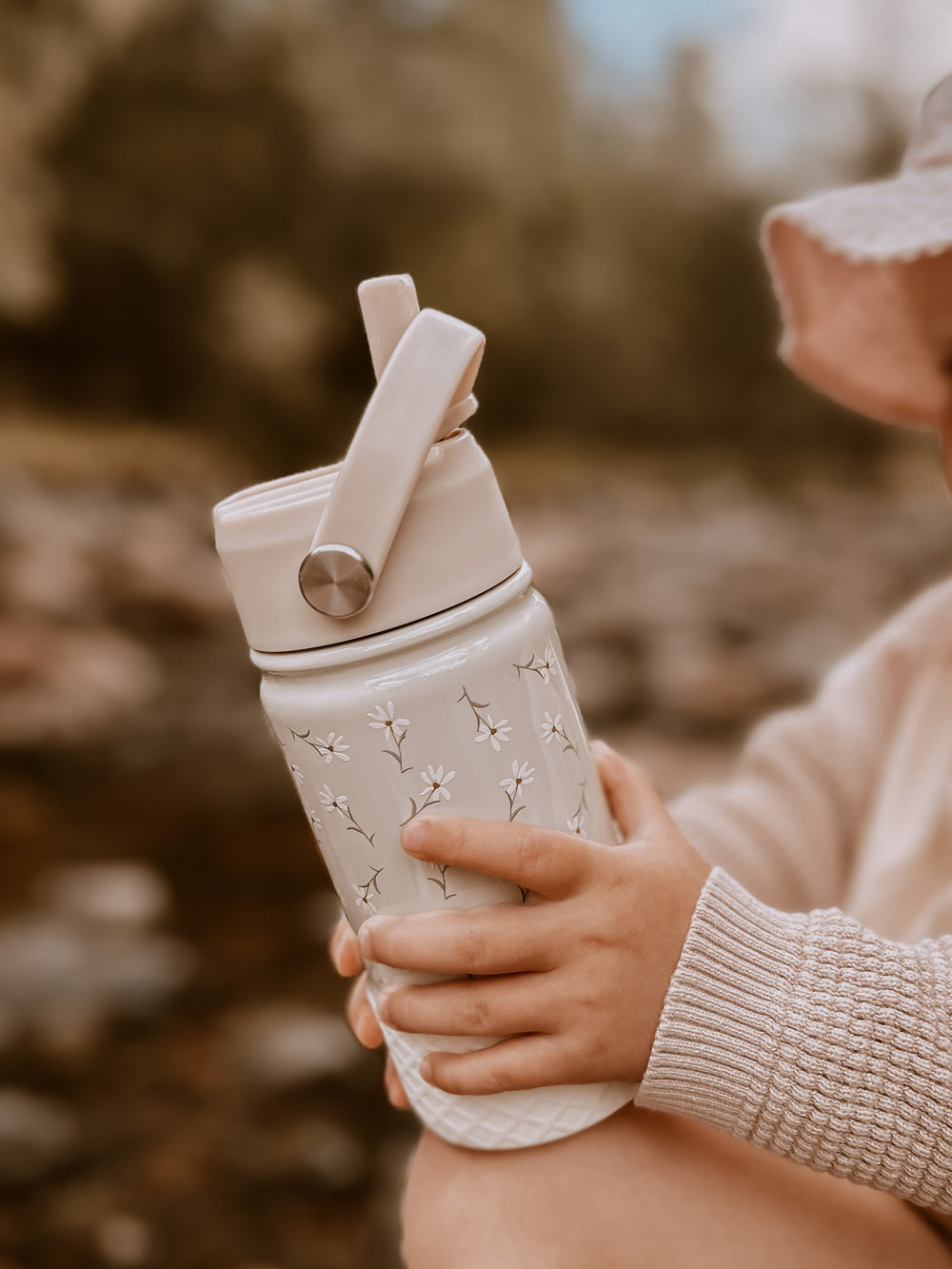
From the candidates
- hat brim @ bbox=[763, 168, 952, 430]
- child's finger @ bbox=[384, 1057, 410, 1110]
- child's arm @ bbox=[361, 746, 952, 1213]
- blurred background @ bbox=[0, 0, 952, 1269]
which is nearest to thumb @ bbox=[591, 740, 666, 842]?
child's arm @ bbox=[361, 746, 952, 1213]

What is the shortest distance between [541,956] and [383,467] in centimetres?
16

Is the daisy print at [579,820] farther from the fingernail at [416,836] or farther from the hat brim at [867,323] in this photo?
the hat brim at [867,323]

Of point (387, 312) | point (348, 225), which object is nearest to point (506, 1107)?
point (387, 312)

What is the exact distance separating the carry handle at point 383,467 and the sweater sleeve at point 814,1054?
168mm

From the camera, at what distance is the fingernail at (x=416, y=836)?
0.30 meters

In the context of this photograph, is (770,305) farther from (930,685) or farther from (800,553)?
(930,685)

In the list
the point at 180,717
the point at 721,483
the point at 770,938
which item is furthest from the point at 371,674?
the point at 721,483

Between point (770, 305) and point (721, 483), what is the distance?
0.31m

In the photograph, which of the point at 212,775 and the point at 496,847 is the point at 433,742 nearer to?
the point at 496,847

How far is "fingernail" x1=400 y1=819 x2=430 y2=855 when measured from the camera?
0.99 ft

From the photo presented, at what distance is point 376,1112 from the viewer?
3.30 ft

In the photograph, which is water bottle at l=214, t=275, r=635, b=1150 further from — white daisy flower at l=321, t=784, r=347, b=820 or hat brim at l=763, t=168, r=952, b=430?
hat brim at l=763, t=168, r=952, b=430

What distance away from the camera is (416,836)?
0.30 metres

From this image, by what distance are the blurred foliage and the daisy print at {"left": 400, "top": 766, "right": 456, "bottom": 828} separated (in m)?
1.28
